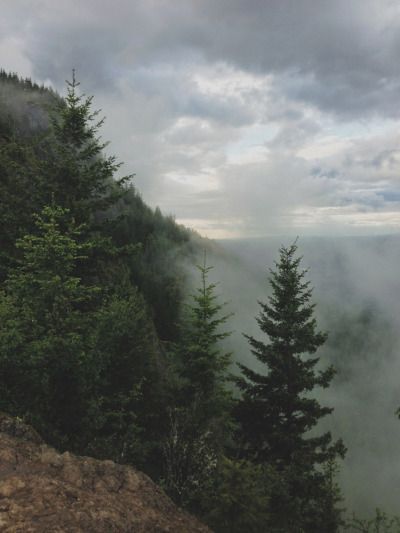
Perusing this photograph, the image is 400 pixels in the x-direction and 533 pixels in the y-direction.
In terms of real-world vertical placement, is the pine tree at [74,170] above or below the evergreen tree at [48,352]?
above

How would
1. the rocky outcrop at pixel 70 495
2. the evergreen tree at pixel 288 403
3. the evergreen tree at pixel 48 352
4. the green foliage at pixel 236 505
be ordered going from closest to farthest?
1. the rocky outcrop at pixel 70 495
2. the green foliage at pixel 236 505
3. the evergreen tree at pixel 48 352
4. the evergreen tree at pixel 288 403

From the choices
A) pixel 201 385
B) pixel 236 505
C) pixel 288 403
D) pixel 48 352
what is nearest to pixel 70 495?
pixel 236 505

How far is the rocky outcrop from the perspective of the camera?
163 inches

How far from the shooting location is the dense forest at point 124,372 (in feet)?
22.1

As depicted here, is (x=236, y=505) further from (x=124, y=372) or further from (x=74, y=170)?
(x=74, y=170)

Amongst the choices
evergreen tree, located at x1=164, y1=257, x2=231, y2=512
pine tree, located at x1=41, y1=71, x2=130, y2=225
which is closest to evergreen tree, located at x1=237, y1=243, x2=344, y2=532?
evergreen tree, located at x1=164, y1=257, x2=231, y2=512

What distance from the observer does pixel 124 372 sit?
11.5 metres

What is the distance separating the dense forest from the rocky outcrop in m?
0.79

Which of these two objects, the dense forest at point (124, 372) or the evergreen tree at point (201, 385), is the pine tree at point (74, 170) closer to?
the dense forest at point (124, 372)

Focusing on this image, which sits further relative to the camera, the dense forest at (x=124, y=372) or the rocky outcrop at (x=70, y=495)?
the dense forest at (x=124, y=372)

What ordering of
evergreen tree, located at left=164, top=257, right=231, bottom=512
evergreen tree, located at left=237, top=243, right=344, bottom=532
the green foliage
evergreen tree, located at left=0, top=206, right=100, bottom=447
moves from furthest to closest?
evergreen tree, located at left=237, top=243, right=344, bottom=532 < evergreen tree, located at left=164, top=257, right=231, bottom=512 < evergreen tree, located at left=0, top=206, right=100, bottom=447 < the green foliage

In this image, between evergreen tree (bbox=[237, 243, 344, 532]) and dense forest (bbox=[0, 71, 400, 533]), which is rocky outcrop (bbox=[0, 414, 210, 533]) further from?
evergreen tree (bbox=[237, 243, 344, 532])

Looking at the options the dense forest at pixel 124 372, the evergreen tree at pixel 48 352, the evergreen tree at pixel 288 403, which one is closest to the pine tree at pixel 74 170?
the dense forest at pixel 124 372

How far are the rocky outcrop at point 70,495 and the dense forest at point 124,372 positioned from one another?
79 cm
